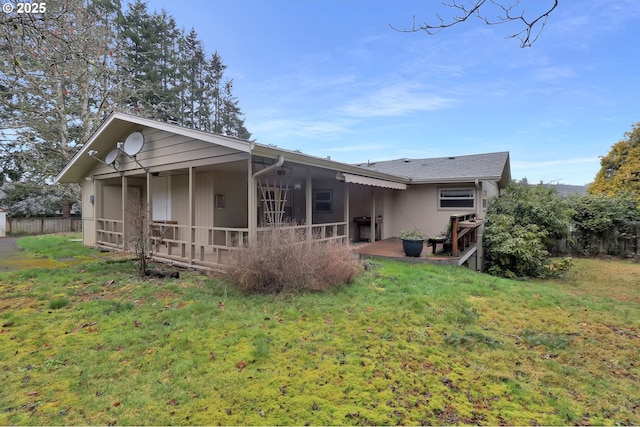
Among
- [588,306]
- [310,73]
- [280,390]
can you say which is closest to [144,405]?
[280,390]

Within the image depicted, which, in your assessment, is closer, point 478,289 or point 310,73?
point 478,289

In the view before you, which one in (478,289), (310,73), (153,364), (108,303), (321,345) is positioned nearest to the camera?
(153,364)

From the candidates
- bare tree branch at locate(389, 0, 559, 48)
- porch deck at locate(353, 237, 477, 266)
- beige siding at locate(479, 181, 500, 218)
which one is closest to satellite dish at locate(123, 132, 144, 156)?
porch deck at locate(353, 237, 477, 266)

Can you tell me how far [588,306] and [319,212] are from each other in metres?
9.34

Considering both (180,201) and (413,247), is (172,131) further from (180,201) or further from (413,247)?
(413,247)

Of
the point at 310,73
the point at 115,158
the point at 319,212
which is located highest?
the point at 310,73

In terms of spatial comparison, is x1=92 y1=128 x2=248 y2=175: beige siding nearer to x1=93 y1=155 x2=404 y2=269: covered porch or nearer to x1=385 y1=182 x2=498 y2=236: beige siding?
x1=93 y1=155 x2=404 y2=269: covered porch

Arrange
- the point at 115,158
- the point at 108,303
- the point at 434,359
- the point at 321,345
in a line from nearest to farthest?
1. the point at 434,359
2. the point at 321,345
3. the point at 108,303
4. the point at 115,158

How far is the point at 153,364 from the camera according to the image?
3176 mm

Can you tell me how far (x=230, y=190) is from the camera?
10.2 m

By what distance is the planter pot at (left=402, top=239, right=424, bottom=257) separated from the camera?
28.7 ft

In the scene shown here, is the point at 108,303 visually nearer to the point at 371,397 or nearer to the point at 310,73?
the point at 371,397

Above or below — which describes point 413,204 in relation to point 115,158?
below

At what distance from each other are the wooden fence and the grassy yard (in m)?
18.6
